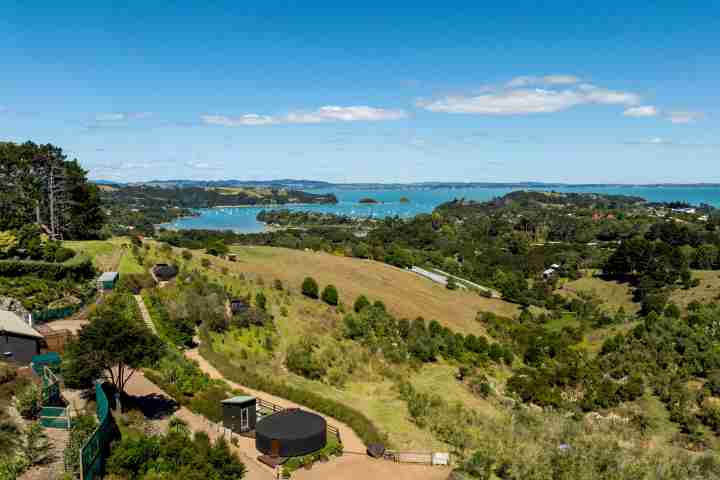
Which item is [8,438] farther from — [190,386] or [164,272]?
[164,272]

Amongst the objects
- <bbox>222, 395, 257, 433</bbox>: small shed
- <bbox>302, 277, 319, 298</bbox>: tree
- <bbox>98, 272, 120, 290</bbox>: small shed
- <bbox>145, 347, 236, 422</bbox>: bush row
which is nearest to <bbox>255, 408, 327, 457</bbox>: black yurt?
<bbox>222, 395, 257, 433</bbox>: small shed

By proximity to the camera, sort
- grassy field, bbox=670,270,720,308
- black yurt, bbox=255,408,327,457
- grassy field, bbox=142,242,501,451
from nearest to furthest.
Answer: black yurt, bbox=255,408,327,457
grassy field, bbox=142,242,501,451
grassy field, bbox=670,270,720,308

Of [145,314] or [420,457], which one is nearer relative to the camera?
[420,457]

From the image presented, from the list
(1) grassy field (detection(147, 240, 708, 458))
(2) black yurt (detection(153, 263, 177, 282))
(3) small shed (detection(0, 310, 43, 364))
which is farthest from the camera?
(2) black yurt (detection(153, 263, 177, 282))

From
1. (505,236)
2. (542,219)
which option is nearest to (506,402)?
(505,236)

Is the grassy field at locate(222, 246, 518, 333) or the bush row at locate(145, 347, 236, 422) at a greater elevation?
the bush row at locate(145, 347, 236, 422)

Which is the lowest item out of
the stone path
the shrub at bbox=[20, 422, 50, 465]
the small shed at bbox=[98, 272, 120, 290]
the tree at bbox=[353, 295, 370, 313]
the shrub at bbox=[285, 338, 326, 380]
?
the tree at bbox=[353, 295, 370, 313]

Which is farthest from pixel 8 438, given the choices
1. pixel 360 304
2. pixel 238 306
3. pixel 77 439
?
pixel 360 304

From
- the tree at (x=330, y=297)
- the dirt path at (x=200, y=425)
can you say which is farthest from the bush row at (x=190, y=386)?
the tree at (x=330, y=297)

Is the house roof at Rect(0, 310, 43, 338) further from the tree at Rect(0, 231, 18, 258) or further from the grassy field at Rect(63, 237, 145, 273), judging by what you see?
the grassy field at Rect(63, 237, 145, 273)
